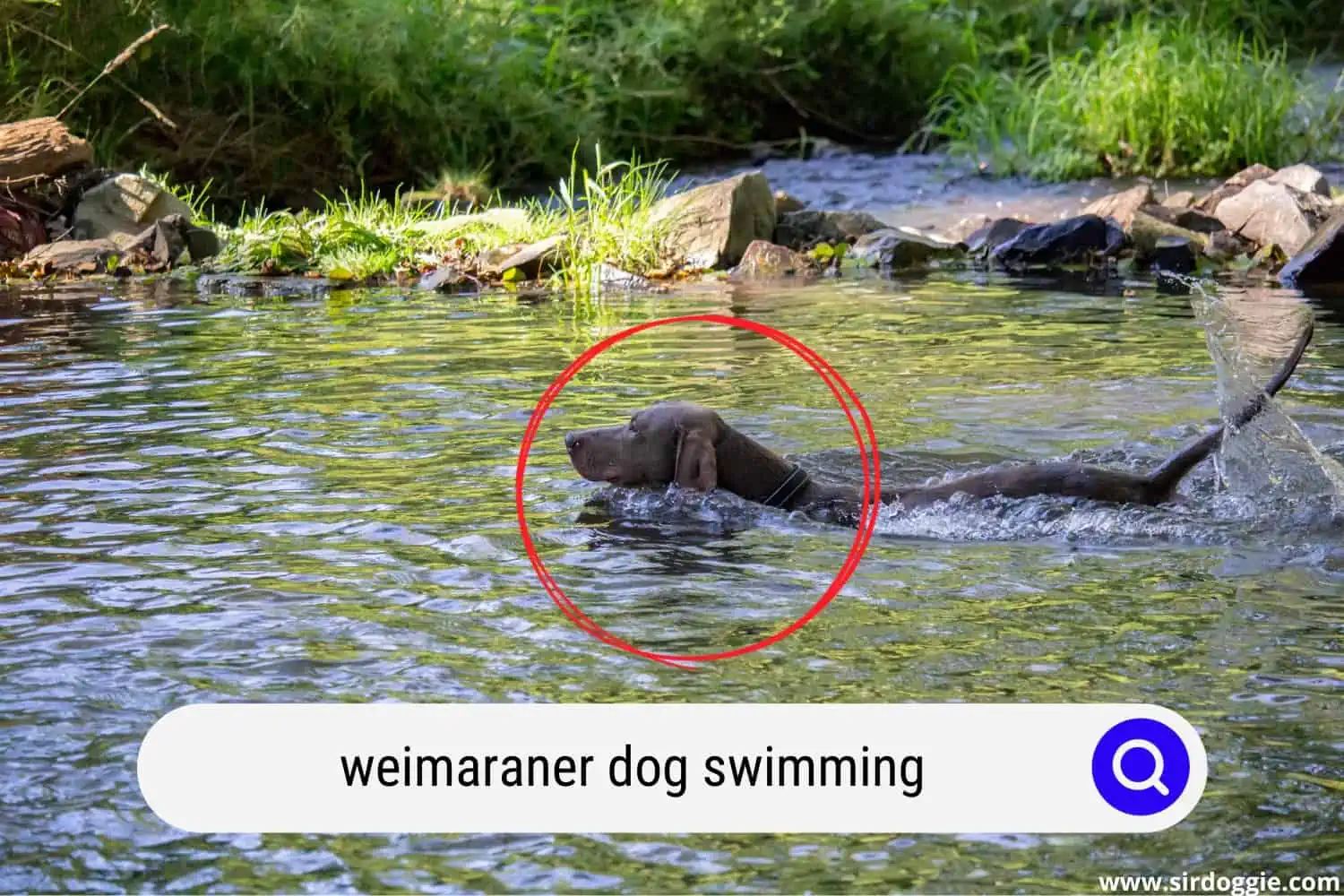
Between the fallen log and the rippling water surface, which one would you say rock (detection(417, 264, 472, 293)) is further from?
the rippling water surface

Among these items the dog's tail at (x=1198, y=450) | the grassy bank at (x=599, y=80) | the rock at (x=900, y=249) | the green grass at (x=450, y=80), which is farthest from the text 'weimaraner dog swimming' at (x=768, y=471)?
the green grass at (x=450, y=80)

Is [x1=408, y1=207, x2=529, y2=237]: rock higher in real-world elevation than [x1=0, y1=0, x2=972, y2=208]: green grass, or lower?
lower

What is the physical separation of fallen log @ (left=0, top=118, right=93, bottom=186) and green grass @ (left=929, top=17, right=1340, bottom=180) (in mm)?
9489

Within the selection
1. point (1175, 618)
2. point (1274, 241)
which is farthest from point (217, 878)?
point (1274, 241)

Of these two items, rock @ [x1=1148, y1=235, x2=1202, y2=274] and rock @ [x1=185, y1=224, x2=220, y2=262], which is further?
rock @ [x1=185, y1=224, x2=220, y2=262]

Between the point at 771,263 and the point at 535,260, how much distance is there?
6.57 feet

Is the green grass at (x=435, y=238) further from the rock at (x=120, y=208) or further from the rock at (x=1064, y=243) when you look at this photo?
the rock at (x=1064, y=243)

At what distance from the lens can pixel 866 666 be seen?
4320 millimetres

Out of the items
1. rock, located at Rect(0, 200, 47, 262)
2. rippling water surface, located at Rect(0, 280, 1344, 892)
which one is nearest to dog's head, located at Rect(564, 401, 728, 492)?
rippling water surface, located at Rect(0, 280, 1344, 892)

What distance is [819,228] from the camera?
1540cm

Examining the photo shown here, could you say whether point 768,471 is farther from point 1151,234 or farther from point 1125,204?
point 1125,204

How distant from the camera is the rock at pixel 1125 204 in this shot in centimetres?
1485

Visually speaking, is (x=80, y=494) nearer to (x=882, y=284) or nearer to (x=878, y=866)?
(x=878, y=866)

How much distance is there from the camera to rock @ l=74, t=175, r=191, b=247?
14938 mm
